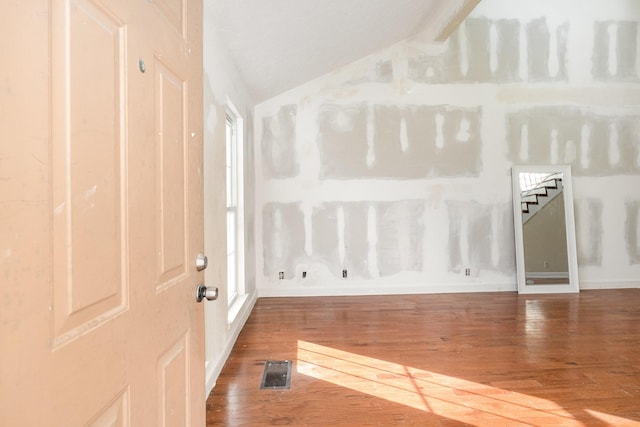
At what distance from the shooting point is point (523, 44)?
522 centimetres

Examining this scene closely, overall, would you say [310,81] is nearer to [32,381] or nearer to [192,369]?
[192,369]

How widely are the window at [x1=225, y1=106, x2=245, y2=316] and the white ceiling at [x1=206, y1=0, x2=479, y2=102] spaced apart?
555mm

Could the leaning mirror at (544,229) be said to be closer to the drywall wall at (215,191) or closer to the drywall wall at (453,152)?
the drywall wall at (453,152)

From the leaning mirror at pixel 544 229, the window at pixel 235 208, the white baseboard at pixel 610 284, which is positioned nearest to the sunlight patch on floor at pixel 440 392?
the window at pixel 235 208

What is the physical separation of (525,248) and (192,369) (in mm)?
4913

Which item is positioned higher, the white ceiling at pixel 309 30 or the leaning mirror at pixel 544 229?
the white ceiling at pixel 309 30

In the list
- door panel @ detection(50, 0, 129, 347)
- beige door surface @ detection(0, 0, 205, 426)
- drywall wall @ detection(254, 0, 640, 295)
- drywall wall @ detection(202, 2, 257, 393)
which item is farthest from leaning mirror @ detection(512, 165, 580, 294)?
door panel @ detection(50, 0, 129, 347)

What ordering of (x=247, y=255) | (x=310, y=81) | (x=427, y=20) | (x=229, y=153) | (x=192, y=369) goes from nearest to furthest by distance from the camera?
(x=192, y=369) < (x=229, y=153) < (x=247, y=255) < (x=427, y=20) < (x=310, y=81)

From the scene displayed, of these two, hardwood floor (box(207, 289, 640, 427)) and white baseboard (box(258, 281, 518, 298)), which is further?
white baseboard (box(258, 281, 518, 298))

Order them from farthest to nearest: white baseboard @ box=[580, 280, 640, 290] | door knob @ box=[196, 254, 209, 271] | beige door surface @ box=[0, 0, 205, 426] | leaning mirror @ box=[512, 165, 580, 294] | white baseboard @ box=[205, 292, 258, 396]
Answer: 1. white baseboard @ box=[580, 280, 640, 290]
2. leaning mirror @ box=[512, 165, 580, 294]
3. white baseboard @ box=[205, 292, 258, 396]
4. door knob @ box=[196, 254, 209, 271]
5. beige door surface @ box=[0, 0, 205, 426]

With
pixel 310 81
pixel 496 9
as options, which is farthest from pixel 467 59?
pixel 310 81

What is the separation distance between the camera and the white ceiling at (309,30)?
2.81 m

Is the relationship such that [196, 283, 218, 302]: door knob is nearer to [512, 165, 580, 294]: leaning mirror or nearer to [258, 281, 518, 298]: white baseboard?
[258, 281, 518, 298]: white baseboard

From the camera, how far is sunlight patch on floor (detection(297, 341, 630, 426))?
2.12m
